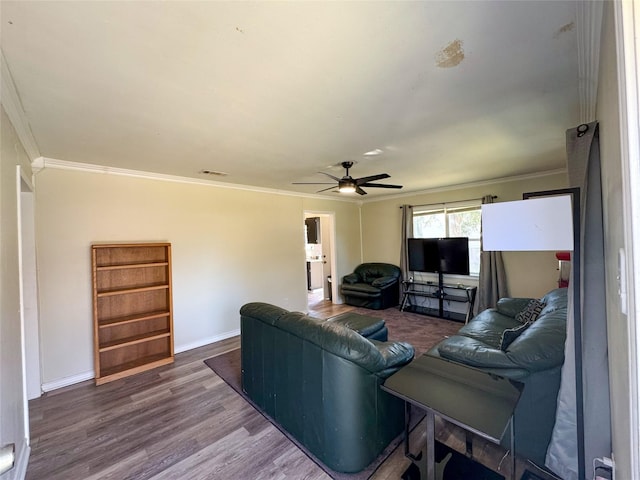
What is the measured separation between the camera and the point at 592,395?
1340 mm

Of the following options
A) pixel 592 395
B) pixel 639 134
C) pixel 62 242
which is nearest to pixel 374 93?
pixel 639 134

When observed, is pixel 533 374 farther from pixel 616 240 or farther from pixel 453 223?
pixel 453 223

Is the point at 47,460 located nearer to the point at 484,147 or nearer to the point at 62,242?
the point at 62,242

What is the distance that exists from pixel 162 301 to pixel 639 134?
4.37 meters

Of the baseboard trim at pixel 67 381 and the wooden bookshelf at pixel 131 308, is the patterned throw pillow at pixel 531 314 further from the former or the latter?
the baseboard trim at pixel 67 381

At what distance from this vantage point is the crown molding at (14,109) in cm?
149

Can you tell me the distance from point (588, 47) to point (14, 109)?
3.43 m

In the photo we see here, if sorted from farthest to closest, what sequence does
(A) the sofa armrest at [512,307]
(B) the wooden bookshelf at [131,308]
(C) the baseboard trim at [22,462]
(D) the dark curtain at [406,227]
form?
(D) the dark curtain at [406,227] < (A) the sofa armrest at [512,307] < (B) the wooden bookshelf at [131,308] < (C) the baseboard trim at [22,462]

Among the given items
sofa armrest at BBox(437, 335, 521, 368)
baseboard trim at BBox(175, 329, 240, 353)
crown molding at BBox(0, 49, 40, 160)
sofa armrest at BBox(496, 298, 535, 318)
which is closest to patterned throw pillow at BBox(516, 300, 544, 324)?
sofa armrest at BBox(496, 298, 535, 318)

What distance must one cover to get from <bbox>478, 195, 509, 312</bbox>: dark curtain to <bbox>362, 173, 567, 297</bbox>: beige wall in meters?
0.15

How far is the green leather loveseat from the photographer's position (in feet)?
5.72

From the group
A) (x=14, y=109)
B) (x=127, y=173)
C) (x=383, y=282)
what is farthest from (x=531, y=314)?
(x=127, y=173)

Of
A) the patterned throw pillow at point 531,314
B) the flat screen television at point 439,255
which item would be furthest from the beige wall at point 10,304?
the flat screen television at point 439,255

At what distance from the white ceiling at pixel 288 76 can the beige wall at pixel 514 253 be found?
1.77 metres
